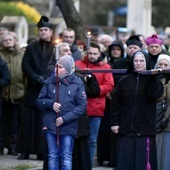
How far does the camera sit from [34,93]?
14461 millimetres

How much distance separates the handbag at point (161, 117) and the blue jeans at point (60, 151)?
128 cm

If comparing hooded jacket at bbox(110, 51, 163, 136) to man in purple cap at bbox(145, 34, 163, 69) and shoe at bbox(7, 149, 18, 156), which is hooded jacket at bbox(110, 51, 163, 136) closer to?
man in purple cap at bbox(145, 34, 163, 69)

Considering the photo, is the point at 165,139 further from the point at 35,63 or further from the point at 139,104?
the point at 35,63

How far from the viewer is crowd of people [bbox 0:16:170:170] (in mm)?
11797

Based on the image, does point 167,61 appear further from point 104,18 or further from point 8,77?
point 104,18

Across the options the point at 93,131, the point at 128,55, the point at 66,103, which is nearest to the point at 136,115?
the point at 66,103

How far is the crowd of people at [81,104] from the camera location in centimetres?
1180

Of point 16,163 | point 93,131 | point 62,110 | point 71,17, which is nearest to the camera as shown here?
point 62,110

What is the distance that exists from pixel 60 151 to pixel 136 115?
1.17 metres

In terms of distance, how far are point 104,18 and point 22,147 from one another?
45.6 meters

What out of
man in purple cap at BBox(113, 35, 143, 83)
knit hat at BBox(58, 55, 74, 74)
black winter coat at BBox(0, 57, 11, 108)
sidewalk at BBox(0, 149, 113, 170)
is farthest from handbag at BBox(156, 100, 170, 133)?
black winter coat at BBox(0, 57, 11, 108)

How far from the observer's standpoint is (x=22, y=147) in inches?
575

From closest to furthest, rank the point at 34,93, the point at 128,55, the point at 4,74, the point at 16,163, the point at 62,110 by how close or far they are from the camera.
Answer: the point at 62,110, the point at 16,163, the point at 4,74, the point at 34,93, the point at 128,55

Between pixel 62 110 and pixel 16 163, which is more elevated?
pixel 62 110
